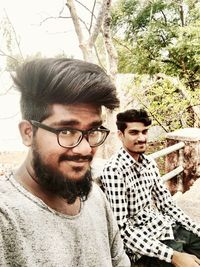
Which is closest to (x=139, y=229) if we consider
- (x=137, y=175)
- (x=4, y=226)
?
(x=137, y=175)

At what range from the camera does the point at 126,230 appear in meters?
2.51

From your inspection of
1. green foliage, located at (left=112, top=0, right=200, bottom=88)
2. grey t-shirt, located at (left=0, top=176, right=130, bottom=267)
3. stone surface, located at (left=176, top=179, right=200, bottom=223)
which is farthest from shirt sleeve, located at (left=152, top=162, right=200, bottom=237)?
green foliage, located at (left=112, top=0, right=200, bottom=88)

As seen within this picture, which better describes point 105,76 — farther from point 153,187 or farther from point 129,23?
point 129,23

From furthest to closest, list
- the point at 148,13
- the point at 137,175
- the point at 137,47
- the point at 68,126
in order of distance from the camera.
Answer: the point at 148,13 → the point at 137,47 → the point at 137,175 → the point at 68,126

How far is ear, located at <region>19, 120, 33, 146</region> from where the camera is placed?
1346mm

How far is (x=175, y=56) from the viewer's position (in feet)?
36.6

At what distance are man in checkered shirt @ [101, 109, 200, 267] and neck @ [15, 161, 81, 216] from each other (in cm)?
115

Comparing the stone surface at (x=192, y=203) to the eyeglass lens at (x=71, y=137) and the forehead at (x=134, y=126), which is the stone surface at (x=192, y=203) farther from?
the eyeglass lens at (x=71, y=137)

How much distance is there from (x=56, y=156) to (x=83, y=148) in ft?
0.38

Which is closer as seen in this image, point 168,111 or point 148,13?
point 168,111

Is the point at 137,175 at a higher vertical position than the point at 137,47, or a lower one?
lower

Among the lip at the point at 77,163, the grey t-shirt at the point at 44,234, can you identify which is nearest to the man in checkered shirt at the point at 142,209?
the grey t-shirt at the point at 44,234

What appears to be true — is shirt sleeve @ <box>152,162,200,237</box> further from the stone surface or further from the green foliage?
the green foliage

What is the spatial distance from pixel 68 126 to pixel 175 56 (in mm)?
10560
